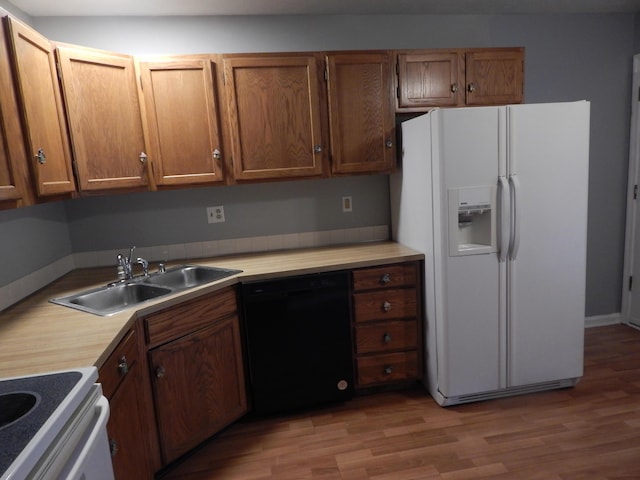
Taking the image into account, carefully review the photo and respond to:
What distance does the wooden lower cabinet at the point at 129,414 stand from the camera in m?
1.31

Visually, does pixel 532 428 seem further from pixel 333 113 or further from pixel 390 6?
pixel 390 6

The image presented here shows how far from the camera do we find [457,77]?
8.07 feet

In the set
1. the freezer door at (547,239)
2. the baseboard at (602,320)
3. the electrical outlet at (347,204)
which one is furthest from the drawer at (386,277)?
the baseboard at (602,320)

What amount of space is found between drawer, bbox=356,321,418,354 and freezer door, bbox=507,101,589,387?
0.55 meters

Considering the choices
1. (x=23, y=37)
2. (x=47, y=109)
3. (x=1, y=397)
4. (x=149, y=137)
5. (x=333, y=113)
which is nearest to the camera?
(x=1, y=397)

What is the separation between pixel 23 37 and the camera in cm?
158

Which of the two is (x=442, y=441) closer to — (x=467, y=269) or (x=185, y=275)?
(x=467, y=269)

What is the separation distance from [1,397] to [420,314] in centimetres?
200

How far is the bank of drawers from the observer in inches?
91.0

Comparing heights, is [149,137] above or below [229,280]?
above

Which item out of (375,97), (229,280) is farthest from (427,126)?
(229,280)

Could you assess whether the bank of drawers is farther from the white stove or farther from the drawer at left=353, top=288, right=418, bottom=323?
the white stove

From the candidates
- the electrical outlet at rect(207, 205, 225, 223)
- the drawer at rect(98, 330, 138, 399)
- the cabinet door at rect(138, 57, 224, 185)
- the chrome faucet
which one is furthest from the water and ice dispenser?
the chrome faucet

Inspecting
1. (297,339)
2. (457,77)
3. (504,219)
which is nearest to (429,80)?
(457,77)
